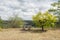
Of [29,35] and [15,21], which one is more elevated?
[15,21]

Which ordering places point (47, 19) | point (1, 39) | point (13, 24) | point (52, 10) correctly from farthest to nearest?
1. point (13, 24)
2. point (52, 10)
3. point (47, 19)
4. point (1, 39)

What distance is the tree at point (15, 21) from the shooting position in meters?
34.4

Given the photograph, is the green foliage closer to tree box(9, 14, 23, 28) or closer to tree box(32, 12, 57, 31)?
tree box(32, 12, 57, 31)

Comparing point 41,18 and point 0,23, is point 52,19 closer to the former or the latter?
point 41,18

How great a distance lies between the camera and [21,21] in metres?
35.8

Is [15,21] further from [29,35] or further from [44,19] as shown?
Result: [29,35]

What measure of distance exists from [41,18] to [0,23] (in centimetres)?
869

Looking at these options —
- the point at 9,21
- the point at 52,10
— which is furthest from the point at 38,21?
the point at 9,21

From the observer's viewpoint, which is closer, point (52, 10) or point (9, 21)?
point (52, 10)

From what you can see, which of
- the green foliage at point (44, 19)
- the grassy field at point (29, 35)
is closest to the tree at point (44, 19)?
the green foliage at point (44, 19)

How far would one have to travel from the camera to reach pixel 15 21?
115ft

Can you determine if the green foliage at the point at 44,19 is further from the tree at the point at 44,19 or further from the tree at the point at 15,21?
the tree at the point at 15,21

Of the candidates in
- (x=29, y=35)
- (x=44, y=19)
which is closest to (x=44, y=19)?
(x=44, y=19)

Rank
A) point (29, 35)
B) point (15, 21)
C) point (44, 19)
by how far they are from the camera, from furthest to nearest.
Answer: point (15, 21) → point (44, 19) → point (29, 35)
